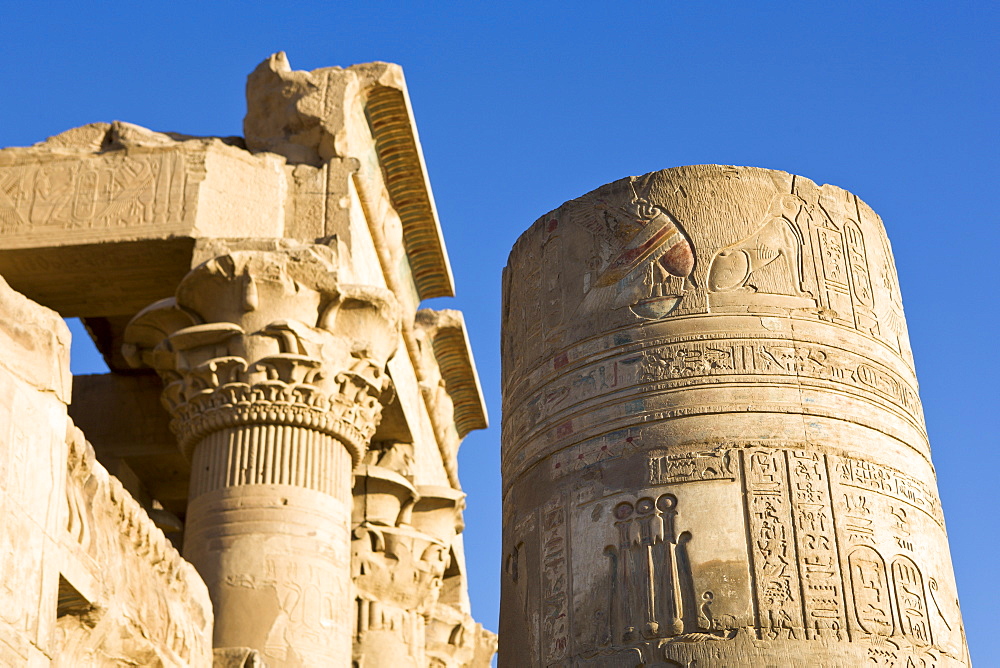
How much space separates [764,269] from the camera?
775 cm

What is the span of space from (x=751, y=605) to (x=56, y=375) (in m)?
3.46

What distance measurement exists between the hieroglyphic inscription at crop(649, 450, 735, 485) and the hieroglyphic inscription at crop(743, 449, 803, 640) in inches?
4.4

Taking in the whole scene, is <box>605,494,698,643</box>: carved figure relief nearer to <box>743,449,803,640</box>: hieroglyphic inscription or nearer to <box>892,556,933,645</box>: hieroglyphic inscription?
<box>743,449,803,640</box>: hieroglyphic inscription

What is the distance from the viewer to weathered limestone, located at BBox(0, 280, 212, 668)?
4922 mm

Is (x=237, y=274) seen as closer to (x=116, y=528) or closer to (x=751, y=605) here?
(x=116, y=528)

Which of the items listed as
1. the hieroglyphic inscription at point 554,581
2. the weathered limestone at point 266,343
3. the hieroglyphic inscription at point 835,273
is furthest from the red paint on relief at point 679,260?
the weathered limestone at point 266,343

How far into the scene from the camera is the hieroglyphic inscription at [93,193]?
10.8 m

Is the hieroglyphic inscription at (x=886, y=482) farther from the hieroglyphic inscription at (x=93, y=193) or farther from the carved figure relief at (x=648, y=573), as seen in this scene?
the hieroglyphic inscription at (x=93, y=193)

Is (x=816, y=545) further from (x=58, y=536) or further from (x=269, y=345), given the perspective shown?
(x=269, y=345)

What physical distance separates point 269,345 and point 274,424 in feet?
1.79

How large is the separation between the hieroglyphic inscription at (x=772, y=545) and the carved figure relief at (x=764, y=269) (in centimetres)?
90

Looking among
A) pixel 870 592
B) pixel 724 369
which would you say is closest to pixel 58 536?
pixel 724 369

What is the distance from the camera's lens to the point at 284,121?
11.8m

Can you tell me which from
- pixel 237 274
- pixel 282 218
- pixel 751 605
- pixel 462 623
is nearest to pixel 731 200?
pixel 751 605
